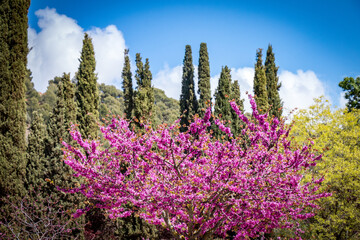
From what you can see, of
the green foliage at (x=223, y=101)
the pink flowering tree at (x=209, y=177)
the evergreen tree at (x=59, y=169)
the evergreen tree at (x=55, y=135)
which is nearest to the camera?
the pink flowering tree at (x=209, y=177)

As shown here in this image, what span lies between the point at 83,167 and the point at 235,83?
2186cm

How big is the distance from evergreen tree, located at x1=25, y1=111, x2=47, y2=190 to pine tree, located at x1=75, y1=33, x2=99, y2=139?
2.12 meters

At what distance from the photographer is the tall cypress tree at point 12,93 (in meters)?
8.73

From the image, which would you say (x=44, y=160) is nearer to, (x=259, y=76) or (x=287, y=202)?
(x=287, y=202)

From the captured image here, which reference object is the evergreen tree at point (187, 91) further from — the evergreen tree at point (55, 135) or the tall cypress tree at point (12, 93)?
the tall cypress tree at point (12, 93)

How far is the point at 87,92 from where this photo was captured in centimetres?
1277

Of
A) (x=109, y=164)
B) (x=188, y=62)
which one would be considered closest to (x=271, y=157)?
(x=109, y=164)

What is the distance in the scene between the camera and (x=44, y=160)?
379 inches

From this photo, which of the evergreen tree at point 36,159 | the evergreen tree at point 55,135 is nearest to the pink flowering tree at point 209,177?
the evergreen tree at point 55,135

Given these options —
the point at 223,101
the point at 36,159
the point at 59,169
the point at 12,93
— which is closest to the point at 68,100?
the point at 12,93

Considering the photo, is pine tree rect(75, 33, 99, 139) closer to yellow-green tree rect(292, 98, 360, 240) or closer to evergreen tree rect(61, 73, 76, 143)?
evergreen tree rect(61, 73, 76, 143)

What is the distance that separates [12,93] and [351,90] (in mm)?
24689

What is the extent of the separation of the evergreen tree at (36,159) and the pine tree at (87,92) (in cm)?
212

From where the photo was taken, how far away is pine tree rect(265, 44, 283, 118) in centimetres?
1869
